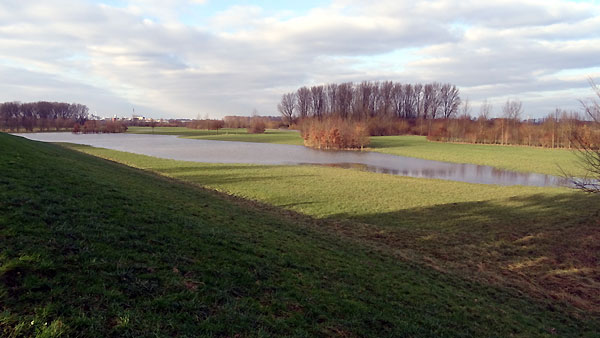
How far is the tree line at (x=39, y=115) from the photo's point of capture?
115 m

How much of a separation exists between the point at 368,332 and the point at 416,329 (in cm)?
94

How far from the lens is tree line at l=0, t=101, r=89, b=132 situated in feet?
376

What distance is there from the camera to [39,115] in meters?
143

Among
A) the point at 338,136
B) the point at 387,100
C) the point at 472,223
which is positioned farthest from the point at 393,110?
the point at 472,223

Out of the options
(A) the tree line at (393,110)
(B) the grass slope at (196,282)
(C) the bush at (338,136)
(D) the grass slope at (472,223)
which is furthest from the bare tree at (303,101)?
(B) the grass slope at (196,282)

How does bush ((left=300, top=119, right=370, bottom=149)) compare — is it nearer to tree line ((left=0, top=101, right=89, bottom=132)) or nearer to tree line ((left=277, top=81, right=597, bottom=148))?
tree line ((left=277, top=81, right=597, bottom=148))

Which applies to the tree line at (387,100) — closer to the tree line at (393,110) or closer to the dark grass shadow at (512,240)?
the tree line at (393,110)

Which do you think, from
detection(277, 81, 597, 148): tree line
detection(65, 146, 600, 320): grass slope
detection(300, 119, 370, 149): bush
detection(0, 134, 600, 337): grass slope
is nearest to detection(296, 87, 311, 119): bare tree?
detection(277, 81, 597, 148): tree line

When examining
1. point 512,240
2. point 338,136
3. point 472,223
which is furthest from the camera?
point 338,136

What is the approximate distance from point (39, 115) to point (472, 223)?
178 m

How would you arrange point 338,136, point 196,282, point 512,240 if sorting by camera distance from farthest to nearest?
point 338,136 → point 512,240 → point 196,282

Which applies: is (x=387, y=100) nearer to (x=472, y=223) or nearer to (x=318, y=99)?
(x=318, y=99)

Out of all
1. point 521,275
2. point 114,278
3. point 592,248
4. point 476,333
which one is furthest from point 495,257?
point 114,278

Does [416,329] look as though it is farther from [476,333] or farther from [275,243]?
[275,243]
